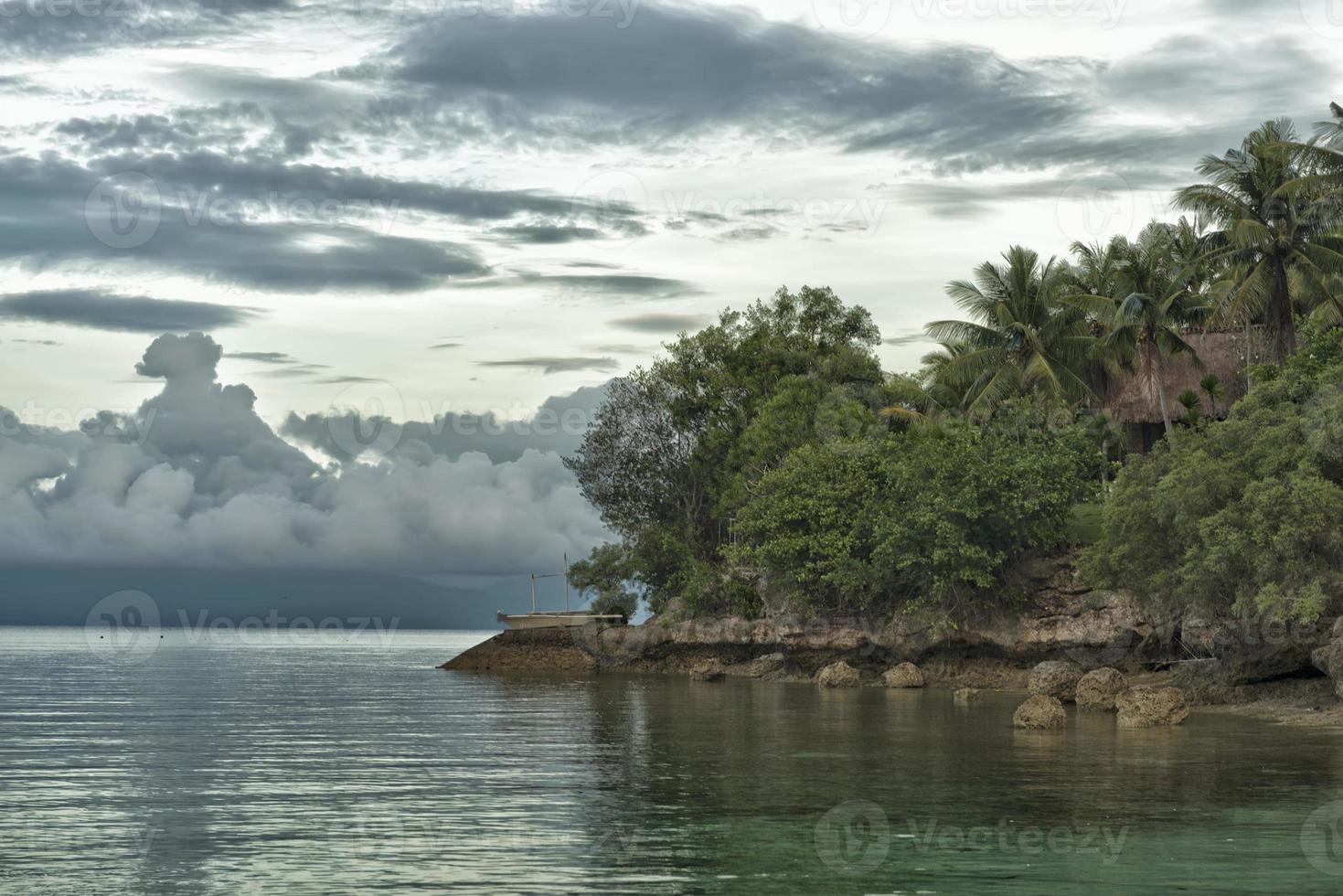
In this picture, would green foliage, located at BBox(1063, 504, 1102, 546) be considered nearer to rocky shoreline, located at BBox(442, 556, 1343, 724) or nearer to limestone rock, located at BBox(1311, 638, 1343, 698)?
rocky shoreline, located at BBox(442, 556, 1343, 724)

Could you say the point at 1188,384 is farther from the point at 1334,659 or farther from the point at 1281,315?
the point at 1334,659

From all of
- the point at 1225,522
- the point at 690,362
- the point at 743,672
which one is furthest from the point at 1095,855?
the point at 690,362

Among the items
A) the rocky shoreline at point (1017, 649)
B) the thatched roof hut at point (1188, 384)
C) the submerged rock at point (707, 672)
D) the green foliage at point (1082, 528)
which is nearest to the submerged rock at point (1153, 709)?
the rocky shoreline at point (1017, 649)

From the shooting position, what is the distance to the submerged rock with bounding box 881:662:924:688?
57.7 meters

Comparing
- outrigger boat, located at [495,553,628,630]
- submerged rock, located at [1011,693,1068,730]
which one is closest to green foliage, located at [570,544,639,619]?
outrigger boat, located at [495,553,628,630]

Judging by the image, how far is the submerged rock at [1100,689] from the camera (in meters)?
42.5

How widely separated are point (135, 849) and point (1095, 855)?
13.9 m

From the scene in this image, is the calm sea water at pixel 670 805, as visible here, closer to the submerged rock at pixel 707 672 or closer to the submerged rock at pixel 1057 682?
the submerged rock at pixel 1057 682

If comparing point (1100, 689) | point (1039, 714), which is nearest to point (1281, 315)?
point (1100, 689)

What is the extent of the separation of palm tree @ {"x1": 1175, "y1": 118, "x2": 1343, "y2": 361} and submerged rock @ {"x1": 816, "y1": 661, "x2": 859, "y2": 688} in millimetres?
21573

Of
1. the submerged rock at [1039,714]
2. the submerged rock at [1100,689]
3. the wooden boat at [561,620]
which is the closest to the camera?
the submerged rock at [1039,714]

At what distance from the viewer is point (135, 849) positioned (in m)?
20.0

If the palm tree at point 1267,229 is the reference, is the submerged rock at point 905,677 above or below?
below

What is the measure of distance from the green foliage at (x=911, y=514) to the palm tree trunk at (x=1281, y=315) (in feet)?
30.0
